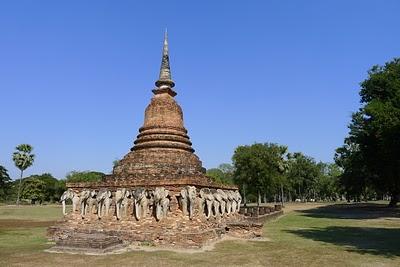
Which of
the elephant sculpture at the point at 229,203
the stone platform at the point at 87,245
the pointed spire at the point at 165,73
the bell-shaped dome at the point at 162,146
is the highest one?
the pointed spire at the point at 165,73

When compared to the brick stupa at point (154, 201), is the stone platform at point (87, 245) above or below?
below

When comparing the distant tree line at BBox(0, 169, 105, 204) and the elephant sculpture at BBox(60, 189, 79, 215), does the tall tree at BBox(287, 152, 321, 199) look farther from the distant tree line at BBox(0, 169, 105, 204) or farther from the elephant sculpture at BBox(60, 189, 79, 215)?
the elephant sculpture at BBox(60, 189, 79, 215)

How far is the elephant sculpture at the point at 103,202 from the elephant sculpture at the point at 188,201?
3442 millimetres

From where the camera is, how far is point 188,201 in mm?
15477

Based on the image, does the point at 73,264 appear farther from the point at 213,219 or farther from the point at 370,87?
the point at 370,87

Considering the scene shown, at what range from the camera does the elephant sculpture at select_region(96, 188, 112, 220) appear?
55.4 ft

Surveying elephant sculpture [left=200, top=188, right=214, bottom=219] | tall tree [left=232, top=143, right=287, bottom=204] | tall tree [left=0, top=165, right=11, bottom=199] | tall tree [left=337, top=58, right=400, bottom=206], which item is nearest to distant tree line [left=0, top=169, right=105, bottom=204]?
tall tree [left=0, top=165, right=11, bottom=199]

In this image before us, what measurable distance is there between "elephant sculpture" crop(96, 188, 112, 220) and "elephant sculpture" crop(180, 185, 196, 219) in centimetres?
344

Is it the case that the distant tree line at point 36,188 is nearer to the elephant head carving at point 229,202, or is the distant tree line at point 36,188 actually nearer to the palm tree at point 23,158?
the palm tree at point 23,158

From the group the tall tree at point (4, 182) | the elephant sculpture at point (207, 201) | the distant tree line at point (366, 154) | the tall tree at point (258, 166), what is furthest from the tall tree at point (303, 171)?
the elephant sculpture at point (207, 201)

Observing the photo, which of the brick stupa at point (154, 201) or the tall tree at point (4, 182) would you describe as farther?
the tall tree at point (4, 182)

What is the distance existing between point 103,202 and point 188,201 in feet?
13.0

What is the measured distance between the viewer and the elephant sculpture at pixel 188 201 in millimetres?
15375

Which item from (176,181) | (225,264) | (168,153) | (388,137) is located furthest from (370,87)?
(225,264)
